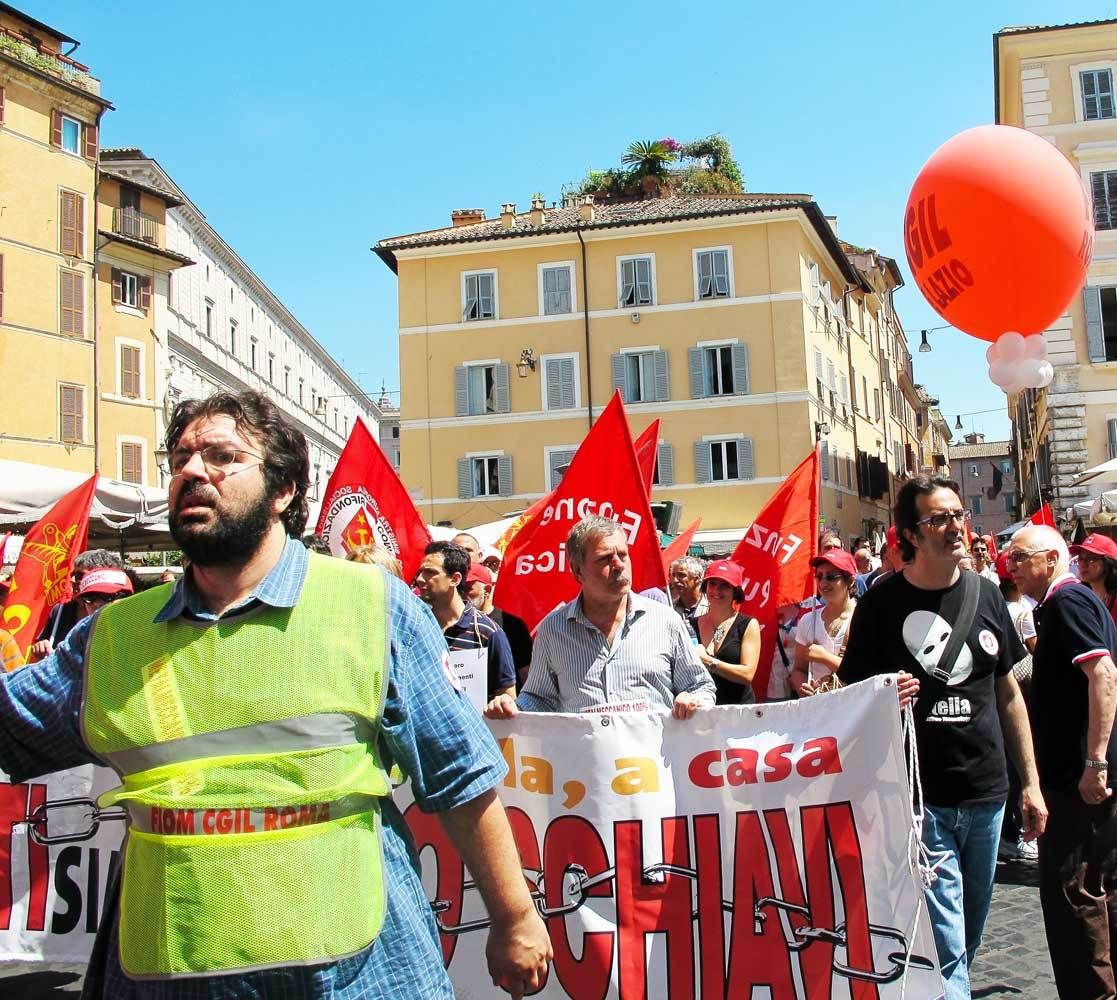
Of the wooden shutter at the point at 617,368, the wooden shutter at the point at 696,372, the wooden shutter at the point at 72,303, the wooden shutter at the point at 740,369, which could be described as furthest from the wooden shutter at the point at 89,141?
the wooden shutter at the point at 740,369

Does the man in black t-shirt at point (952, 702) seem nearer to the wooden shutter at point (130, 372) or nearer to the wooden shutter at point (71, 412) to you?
the wooden shutter at point (71, 412)

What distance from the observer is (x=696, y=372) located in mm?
35312

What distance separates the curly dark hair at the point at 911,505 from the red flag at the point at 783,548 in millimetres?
3791

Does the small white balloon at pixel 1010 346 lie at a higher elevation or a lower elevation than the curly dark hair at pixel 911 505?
higher

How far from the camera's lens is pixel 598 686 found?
4.41 meters

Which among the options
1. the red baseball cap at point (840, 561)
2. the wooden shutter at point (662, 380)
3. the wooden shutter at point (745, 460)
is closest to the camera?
the red baseball cap at point (840, 561)

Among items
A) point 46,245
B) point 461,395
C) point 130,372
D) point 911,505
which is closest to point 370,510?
point 911,505

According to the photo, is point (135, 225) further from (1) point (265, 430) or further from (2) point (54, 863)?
(1) point (265, 430)

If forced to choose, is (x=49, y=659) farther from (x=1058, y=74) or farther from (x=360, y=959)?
(x=1058, y=74)

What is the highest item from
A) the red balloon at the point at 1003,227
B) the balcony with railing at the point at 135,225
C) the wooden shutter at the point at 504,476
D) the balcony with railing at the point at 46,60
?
the balcony with railing at the point at 46,60

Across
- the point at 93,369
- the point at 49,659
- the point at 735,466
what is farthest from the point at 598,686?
the point at 93,369

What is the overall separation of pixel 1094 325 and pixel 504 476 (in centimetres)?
1738

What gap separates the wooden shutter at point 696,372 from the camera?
35188 millimetres

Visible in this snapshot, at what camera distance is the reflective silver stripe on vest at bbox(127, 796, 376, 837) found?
2066 millimetres
